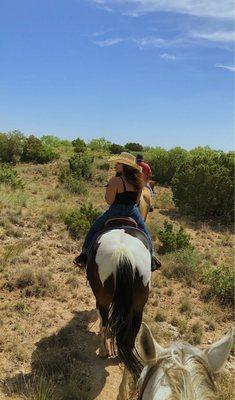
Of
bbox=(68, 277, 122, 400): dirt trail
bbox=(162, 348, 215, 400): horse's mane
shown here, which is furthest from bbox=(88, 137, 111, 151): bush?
bbox=(162, 348, 215, 400): horse's mane

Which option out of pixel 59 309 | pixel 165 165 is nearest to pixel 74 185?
pixel 165 165

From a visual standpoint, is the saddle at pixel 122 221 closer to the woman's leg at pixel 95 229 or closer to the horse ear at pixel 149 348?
the woman's leg at pixel 95 229

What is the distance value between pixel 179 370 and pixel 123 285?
3056 mm

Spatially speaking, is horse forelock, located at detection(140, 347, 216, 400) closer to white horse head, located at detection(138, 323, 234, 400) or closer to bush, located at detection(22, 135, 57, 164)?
white horse head, located at detection(138, 323, 234, 400)

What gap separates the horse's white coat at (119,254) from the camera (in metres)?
5.11

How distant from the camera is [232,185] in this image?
16.4m

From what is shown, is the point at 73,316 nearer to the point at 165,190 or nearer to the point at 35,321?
the point at 35,321

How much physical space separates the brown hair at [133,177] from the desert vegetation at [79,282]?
244cm

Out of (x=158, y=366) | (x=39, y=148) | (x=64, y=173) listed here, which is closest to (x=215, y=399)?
(x=158, y=366)

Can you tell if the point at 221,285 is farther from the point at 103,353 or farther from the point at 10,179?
the point at 10,179

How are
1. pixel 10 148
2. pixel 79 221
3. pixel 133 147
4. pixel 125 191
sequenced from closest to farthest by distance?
pixel 125 191 < pixel 79 221 < pixel 10 148 < pixel 133 147

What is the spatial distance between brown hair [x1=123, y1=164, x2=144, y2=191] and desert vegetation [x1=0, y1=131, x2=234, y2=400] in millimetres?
2444

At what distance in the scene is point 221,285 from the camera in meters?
9.00

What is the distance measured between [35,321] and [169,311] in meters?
2.52
